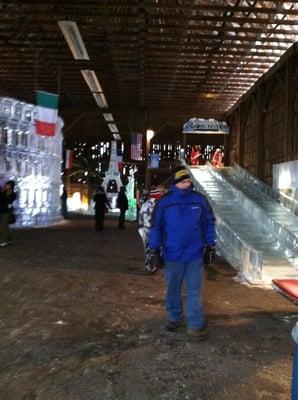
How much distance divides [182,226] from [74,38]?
33.7 ft

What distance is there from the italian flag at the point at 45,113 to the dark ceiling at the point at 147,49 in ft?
6.43

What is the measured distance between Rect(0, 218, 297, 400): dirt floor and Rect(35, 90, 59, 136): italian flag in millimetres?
7071

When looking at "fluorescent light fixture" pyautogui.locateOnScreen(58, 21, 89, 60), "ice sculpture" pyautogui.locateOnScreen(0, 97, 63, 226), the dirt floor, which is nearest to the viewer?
the dirt floor

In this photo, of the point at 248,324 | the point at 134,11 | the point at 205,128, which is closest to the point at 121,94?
the point at 205,128

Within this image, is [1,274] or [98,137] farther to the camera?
[98,137]

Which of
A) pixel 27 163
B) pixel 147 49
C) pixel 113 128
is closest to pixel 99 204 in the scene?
pixel 27 163

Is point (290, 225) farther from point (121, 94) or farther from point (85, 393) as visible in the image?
point (121, 94)

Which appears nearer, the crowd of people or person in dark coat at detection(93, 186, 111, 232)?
the crowd of people

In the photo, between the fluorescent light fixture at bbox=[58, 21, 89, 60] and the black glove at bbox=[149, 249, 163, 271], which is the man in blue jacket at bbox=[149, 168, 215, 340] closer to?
the black glove at bbox=[149, 249, 163, 271]

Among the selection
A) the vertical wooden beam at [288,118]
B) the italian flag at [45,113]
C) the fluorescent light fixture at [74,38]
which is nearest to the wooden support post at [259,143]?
the vertical wooden beam at [288,118]

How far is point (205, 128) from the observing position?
25531 mm

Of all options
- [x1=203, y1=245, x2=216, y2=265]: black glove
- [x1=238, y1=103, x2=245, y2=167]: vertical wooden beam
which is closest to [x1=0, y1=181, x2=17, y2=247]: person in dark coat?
[x1=203, y1=245, x2=216, y2=265]: black glove

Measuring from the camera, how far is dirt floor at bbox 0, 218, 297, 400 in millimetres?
4035

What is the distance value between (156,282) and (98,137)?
33.6 m
